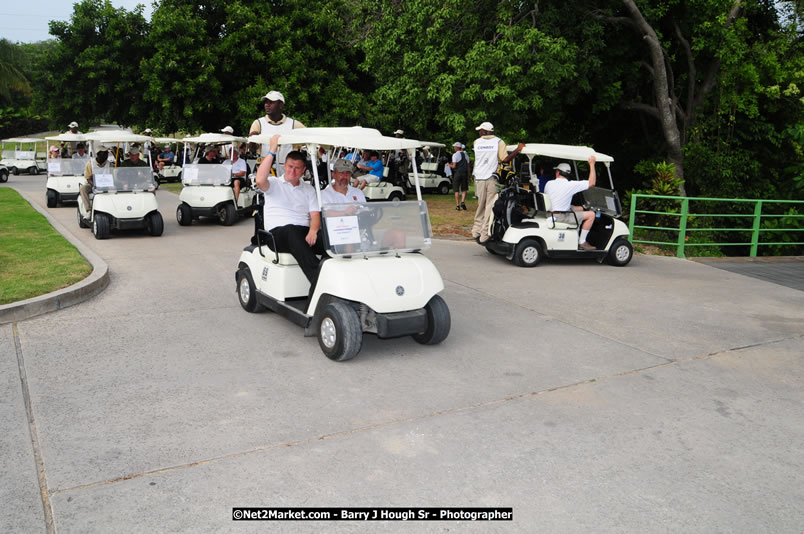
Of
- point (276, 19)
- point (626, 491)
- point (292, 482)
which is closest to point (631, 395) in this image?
point (626, 491)

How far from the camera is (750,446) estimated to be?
13.8 ft

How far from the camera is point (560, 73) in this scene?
13.7m

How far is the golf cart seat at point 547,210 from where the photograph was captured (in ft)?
33.8

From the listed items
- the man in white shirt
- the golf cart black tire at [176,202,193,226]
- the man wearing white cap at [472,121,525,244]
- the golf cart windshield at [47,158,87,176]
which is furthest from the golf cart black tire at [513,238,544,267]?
the golf cart windshield at [47,158,87,176]

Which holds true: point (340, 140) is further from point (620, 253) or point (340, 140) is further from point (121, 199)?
point (121, 199)

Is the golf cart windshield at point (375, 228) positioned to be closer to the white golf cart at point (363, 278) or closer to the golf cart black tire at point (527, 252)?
the white golf cart at point (363, 278)

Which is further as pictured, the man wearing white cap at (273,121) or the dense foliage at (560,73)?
the dense foliage at (560,73)

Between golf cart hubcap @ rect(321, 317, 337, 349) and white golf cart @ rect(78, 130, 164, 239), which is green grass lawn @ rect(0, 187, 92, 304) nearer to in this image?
white golf cart @ rect(78, 130, 164, 239)

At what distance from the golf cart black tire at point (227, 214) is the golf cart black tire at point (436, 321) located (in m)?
9.25

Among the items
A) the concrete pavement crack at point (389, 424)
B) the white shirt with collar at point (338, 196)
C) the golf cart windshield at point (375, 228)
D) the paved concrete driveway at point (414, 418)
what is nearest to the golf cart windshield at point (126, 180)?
the paved concrete driveway at point (414, 418)

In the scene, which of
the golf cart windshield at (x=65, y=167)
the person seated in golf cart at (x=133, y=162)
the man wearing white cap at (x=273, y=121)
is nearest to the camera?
the man wearing white cap at (x=273, y=121)

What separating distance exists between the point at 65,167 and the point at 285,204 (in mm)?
13249

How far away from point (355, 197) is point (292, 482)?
3.50 metres

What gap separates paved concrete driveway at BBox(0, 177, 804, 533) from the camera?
3.44 metres
